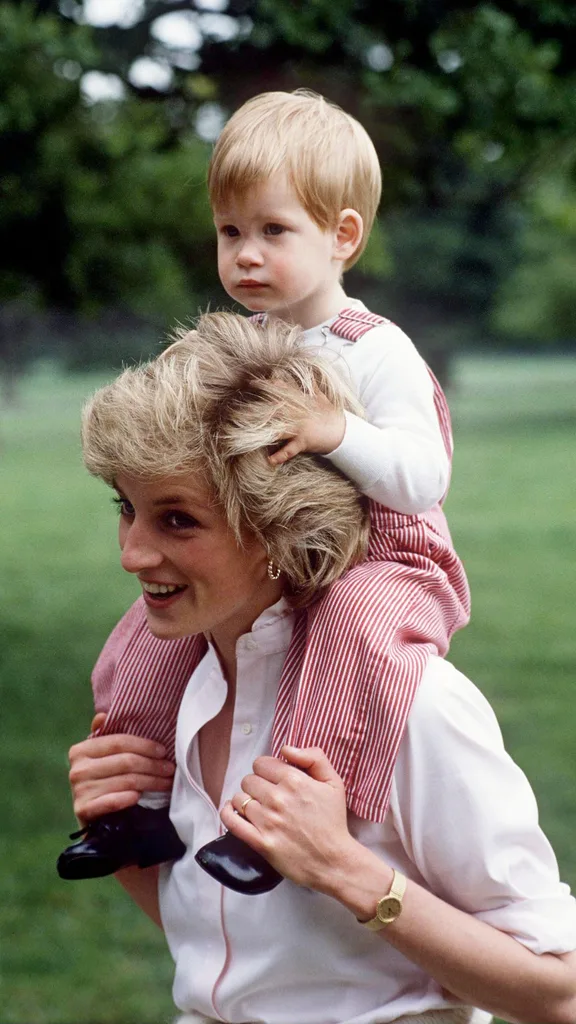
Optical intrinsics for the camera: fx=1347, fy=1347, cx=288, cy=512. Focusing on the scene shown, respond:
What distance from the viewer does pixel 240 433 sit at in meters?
1.99

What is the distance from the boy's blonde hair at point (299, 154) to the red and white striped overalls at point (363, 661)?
0.22 meters

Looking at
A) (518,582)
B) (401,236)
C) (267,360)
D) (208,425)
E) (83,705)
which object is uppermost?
(401,236)

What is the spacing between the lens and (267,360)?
206 centimetres

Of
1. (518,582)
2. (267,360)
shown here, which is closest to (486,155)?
(267,360)

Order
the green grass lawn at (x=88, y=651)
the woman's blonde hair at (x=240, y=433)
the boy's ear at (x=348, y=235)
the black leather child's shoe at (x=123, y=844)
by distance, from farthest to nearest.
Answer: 1. the green grass lawn at (x=88, y=651)
2. the boy's ear at (x=348, y=235)
3. the black leather child's shoe at (x=123, y=844)
4. the woman's blonde hair at (x=240, y=433)

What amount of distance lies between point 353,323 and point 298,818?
0.88 meters

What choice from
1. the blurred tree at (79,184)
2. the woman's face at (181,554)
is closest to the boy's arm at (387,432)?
the woman's face at (181,554)

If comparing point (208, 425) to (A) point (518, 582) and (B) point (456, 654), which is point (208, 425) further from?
(A) point (518, 582)

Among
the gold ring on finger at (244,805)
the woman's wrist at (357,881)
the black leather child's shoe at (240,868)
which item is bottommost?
the black leather child's shoe at (240,868)

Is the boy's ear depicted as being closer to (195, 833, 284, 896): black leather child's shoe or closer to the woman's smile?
the woman's smile

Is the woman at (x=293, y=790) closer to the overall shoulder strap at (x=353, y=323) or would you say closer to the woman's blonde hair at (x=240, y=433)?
the woman's blonde hair at (x=240, y=433)

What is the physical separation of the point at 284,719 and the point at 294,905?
28 cm

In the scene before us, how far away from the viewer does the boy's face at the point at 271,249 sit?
2330 millimetres

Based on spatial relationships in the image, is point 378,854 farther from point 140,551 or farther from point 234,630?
point 140,551
